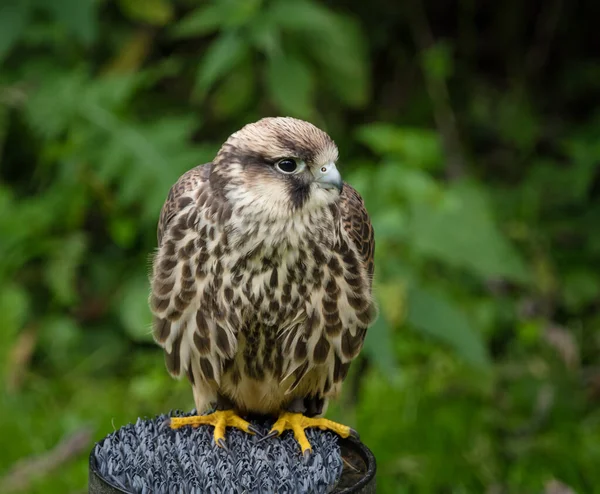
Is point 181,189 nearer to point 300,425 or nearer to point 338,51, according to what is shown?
point 300,425

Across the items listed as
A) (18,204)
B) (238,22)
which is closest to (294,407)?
(238,22)

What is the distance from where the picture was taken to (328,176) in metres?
2.15

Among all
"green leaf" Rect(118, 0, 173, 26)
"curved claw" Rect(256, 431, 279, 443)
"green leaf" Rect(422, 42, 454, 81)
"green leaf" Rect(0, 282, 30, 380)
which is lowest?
"green leaf" Rect(0, 282, 30, 380)

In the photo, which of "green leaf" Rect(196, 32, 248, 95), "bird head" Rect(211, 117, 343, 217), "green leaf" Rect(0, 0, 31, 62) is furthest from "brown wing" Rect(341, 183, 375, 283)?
"green leaf" Rect(0, 0, 31, 62)

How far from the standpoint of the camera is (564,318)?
4766mm

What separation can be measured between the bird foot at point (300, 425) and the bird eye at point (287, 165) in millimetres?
718

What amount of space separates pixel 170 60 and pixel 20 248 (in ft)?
4.07

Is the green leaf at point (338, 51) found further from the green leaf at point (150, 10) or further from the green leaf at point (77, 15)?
the green leaf at point (77, 15)

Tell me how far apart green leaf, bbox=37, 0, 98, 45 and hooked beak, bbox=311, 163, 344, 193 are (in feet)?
6.95

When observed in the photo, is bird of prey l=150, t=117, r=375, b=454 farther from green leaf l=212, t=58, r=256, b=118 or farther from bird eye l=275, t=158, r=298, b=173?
green leaf l=212, t=58, r=256, b=118

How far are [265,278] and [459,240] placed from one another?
1773 mm

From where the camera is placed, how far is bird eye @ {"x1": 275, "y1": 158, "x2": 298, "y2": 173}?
7.04 feet

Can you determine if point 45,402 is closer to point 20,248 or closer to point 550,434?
point 20,248

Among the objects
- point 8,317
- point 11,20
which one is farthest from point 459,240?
point 11,20
